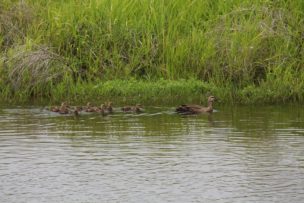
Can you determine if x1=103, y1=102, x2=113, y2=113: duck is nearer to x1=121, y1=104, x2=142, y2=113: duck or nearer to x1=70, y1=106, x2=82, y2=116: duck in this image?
x1=121, y1=104, x2=142, y2=113: duck

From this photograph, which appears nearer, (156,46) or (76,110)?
(76,110)

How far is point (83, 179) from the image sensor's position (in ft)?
42.4

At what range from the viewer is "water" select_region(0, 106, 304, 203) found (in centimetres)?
1217

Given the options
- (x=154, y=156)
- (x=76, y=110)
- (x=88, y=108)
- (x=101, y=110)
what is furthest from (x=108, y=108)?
(x=154, y=156)

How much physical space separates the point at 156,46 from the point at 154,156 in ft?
22.2

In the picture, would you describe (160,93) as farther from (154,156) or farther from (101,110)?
(154,156)

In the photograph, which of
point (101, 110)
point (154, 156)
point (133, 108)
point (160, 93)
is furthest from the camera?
point (160, 93)

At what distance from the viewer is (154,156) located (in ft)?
47.0

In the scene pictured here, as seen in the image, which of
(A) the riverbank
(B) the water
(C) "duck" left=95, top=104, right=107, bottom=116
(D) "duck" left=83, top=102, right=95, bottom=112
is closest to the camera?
(B) the water

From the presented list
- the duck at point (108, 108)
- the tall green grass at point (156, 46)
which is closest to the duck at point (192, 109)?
the duck at point (108, 108)

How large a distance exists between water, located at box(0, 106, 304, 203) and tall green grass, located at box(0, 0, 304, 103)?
119 cm

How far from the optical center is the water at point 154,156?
12172mm

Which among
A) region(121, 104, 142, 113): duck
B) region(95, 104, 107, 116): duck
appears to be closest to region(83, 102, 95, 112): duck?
region(95, 104, 107, 116): duck

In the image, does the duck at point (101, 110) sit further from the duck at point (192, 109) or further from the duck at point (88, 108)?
the duck at point (192, 109)
